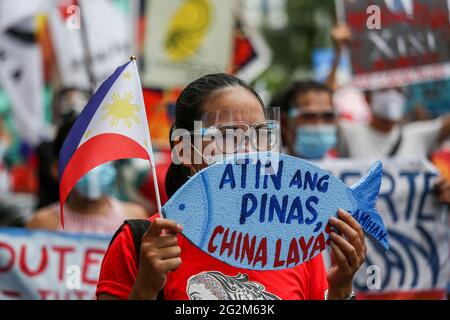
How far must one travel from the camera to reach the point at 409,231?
18.9 ft

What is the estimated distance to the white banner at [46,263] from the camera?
5.17 metres

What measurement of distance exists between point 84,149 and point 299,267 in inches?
27.4

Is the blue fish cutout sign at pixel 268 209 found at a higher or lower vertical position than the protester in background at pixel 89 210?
higher

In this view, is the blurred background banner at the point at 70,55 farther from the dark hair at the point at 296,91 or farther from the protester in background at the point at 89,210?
the protester in background at the point at 89,210

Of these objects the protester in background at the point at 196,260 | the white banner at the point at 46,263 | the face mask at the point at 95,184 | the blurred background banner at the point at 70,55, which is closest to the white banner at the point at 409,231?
the face mask at the point at 95,184

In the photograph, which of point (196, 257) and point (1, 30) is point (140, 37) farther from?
point (196, 257)

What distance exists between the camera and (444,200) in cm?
569

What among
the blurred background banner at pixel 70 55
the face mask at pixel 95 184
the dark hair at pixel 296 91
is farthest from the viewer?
the blurred background banner at pixel 70 55

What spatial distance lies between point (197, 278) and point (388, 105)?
15.3 ft

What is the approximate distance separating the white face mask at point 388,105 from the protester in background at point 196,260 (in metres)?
4.25

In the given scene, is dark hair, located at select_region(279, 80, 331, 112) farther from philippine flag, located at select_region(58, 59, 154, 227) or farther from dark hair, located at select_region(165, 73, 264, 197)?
philippine flag, located at select_region(58, 59, 154, 227)

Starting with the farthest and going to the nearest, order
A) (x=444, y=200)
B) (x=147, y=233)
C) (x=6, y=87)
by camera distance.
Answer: (x=6, y=87) < (x=444, y=200) < (x=147, y=233)

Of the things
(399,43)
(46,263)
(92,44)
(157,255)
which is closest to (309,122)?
(399,43)
